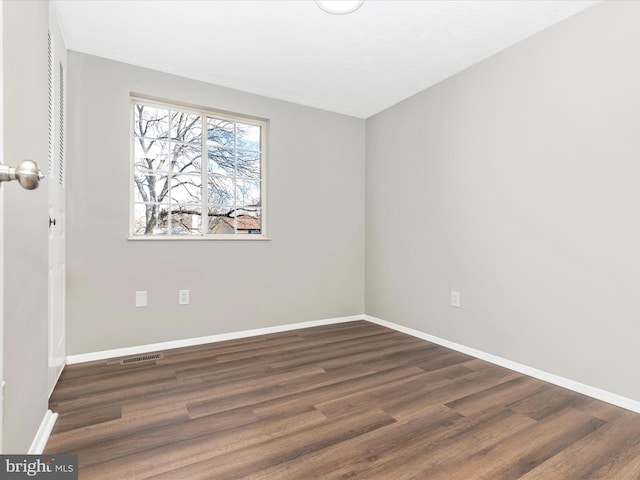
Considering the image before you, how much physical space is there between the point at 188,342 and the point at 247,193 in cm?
146

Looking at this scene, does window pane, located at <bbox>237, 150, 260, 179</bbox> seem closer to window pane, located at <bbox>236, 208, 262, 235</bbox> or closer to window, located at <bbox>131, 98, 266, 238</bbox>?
window, located at <bbox>131, 98, 266, 238</bbox>

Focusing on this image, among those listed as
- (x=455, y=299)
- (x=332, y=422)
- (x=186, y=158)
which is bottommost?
(x=332, y=422)

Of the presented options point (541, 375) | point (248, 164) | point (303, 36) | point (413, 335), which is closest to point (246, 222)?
point (248, 164)

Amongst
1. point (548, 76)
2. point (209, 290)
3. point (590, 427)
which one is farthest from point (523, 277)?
point (209, 290)

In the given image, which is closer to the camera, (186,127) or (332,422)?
(332,422)

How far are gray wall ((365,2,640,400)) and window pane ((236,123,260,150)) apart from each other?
1.47 metres

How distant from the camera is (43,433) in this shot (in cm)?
150

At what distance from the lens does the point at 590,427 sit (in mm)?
1679

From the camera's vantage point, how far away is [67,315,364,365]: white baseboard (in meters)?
2.54

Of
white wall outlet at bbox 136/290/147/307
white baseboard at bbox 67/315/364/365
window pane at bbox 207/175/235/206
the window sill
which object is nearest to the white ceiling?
window pane at bbox 207/175/235/206

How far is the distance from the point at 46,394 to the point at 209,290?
1450mm

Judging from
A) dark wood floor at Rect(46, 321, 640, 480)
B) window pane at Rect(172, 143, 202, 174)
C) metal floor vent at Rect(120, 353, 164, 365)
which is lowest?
dark wood floor at Rect(46, 321, 640, 480)

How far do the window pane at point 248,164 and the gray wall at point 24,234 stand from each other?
1765 mm

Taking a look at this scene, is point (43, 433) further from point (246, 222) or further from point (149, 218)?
point (246, 222)
